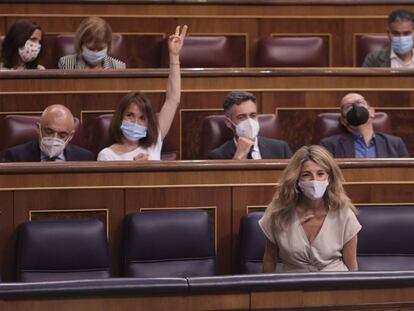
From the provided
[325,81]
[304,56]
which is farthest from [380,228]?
[304,56]

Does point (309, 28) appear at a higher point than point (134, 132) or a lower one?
higher

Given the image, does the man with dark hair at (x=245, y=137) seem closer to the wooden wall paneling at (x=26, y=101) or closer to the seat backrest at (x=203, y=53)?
the wooden wall paneling at (x=26, y=101)

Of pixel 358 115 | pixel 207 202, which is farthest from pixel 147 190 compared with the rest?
pixel 358 115

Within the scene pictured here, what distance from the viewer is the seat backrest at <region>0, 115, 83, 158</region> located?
220cm

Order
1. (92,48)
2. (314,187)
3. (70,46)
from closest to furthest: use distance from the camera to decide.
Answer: (314,187), (92,48), (70,46)

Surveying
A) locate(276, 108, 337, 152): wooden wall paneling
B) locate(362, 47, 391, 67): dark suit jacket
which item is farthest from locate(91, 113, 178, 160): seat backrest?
locate(362, 47, 391, 67): dark suit jacket

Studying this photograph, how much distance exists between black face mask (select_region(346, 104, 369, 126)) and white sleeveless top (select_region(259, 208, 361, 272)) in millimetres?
511

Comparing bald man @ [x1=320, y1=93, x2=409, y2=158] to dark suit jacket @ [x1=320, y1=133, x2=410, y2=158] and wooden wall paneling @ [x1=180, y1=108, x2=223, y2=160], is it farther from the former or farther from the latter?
wooden wall paneling @ [x1=180, y1=108, x2=223, y2=160]

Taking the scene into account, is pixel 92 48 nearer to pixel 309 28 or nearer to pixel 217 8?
pixel 217 8

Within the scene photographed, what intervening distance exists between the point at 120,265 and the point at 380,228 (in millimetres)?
458

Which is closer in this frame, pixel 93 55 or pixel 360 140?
pixel 360 140

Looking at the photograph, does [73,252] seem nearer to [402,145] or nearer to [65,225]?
[65,225]

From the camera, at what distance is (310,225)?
177 cm

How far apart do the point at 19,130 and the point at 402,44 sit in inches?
39.2
